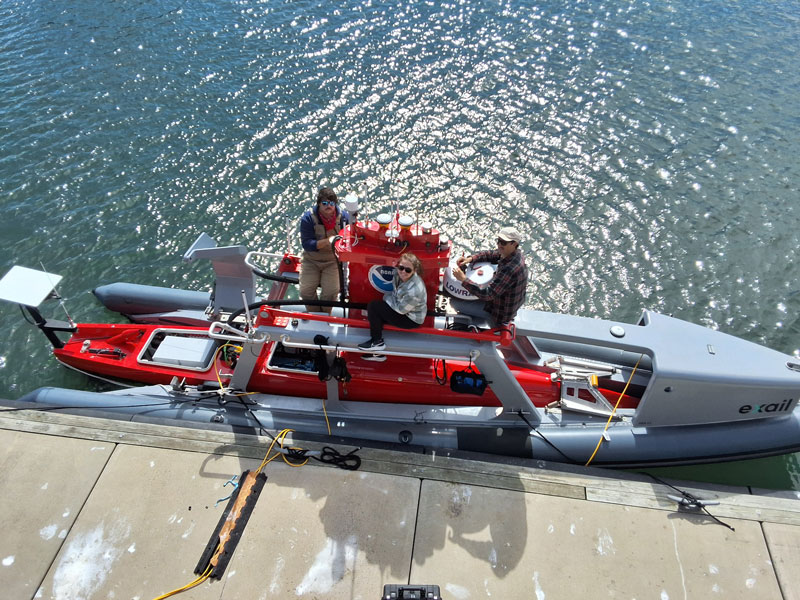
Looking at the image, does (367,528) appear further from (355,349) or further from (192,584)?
(355,349)

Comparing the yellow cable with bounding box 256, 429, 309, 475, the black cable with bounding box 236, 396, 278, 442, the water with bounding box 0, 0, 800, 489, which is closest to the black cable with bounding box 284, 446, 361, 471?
the yellow cable with bounding box 256, 429, 309, 475

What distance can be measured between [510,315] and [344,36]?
1112cm

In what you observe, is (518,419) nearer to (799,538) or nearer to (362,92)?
(799,538)

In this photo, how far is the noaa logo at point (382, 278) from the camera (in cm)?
545

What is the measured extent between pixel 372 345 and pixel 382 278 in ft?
2.21

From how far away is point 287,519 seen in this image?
520 centimetres

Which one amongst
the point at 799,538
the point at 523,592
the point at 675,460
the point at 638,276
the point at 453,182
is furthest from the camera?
the point at 453,182

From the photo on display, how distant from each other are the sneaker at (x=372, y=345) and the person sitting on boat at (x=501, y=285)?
38.0 inches

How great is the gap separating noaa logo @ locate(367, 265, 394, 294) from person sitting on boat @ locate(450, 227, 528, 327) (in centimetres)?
73

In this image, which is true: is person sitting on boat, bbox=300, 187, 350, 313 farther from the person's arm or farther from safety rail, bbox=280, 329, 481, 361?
safety rail, bbox=280, 329, 481, 361

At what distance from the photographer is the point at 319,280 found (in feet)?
20.8

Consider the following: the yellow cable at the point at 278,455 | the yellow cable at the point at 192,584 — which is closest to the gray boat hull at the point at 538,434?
the yellow cable at the point at 278,455

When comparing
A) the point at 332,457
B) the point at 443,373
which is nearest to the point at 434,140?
the point at 443,373

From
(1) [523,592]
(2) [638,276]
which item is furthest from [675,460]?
(2) [638,276]
